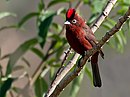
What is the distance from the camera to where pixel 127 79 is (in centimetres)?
771

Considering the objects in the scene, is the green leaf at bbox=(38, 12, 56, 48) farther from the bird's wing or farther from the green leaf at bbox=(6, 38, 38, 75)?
the bird's wing

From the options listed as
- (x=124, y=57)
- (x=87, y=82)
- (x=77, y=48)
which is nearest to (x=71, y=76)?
(x=77, y=48)

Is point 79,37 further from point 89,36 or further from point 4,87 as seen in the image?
point 4,87

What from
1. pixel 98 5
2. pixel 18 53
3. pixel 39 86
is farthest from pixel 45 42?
pixel 98 5

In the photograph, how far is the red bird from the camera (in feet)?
9.41

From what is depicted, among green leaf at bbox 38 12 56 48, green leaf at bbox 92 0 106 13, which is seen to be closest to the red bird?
green leaf at bbox 92 0 106 13

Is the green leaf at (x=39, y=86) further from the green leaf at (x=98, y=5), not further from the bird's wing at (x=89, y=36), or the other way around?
the bird's wing at (x=89, y=36)

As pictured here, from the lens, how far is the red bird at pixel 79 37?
2.87 m

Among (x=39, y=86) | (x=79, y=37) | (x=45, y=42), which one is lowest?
(x=39, y=86)

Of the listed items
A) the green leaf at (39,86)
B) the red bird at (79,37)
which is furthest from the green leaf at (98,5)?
the green leaf at (39,86)

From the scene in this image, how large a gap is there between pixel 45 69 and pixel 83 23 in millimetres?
601

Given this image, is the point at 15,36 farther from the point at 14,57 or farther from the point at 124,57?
the point at 14,57

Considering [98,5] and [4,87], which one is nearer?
[98,5]

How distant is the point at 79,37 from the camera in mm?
2961
